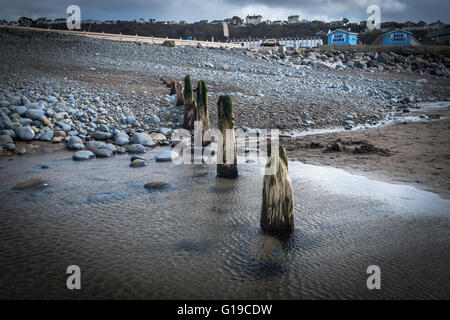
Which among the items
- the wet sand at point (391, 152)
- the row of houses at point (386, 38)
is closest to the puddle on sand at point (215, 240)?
the wet sand at point (391, 152)

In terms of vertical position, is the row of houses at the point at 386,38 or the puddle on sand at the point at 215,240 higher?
the row of houses at the point at 386,38

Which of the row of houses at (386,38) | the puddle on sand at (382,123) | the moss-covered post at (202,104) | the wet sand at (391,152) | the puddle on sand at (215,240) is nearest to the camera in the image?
the puddle on sand at (215,240)

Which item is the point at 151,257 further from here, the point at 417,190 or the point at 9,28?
the point at 9,28

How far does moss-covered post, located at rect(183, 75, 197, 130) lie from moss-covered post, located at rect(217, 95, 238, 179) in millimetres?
4260

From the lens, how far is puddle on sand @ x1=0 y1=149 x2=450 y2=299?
3584 millimetres

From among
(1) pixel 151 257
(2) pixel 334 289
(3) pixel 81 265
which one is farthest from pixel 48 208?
(2) pixel 334 289

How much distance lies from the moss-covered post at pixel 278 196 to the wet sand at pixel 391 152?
3.41m

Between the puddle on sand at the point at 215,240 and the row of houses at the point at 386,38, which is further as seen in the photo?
the row of houses at the point at 386,38

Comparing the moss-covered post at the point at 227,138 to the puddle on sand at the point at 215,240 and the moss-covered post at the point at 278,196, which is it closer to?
the puddle on sand at the point at 215,240

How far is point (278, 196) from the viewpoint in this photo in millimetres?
4672

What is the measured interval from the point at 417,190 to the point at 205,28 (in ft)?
360

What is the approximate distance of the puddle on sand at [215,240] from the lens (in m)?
3.58

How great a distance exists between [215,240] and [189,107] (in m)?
7.55

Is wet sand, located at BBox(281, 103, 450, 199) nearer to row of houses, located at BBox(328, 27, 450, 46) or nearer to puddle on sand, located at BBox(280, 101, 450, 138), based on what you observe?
puddle on sand, located at BBox(280, 101, 450, 138)
